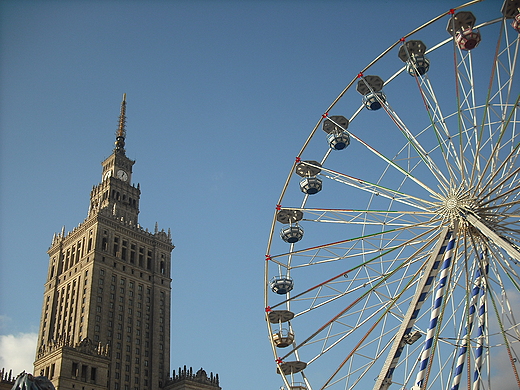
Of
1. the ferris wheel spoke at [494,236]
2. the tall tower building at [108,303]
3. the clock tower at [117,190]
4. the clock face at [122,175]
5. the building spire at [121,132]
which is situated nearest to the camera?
the ferris wheel spoke at [494,236]

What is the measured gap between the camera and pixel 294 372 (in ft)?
120

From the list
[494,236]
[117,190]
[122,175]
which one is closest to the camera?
[494,236]

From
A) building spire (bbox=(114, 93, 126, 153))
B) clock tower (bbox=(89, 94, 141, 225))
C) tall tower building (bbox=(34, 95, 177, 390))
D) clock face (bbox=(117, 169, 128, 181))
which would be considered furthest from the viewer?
building spire (bbox=(114, 93, 126, 153))

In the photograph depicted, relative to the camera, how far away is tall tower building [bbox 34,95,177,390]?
83.6 meters

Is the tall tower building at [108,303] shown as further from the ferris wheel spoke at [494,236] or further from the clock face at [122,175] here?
the ferris wheel spoke at [494,236]

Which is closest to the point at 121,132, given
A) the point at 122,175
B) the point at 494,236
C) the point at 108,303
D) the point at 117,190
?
the point at 122,175

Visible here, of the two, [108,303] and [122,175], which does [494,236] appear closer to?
[108,303]

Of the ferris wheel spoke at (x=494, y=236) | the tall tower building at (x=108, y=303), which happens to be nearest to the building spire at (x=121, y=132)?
the tall tower building at (x=108, y=303)

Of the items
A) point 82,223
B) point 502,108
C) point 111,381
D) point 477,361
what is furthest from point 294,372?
point 82,223

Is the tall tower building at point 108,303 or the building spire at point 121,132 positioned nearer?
the tall tower building at point 108,303

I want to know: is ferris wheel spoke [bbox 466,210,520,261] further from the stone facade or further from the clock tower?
the clock tower

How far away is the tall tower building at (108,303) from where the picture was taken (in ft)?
274

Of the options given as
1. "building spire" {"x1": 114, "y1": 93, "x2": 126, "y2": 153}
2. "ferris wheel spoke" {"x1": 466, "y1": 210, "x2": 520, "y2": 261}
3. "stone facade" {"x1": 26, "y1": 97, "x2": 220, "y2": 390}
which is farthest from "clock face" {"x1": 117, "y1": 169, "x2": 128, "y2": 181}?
"ferris wheel spoke" {"x1": 466, "y1": 210, "x2": 520, "y2": 261}

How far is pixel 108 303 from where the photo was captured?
9475cm
